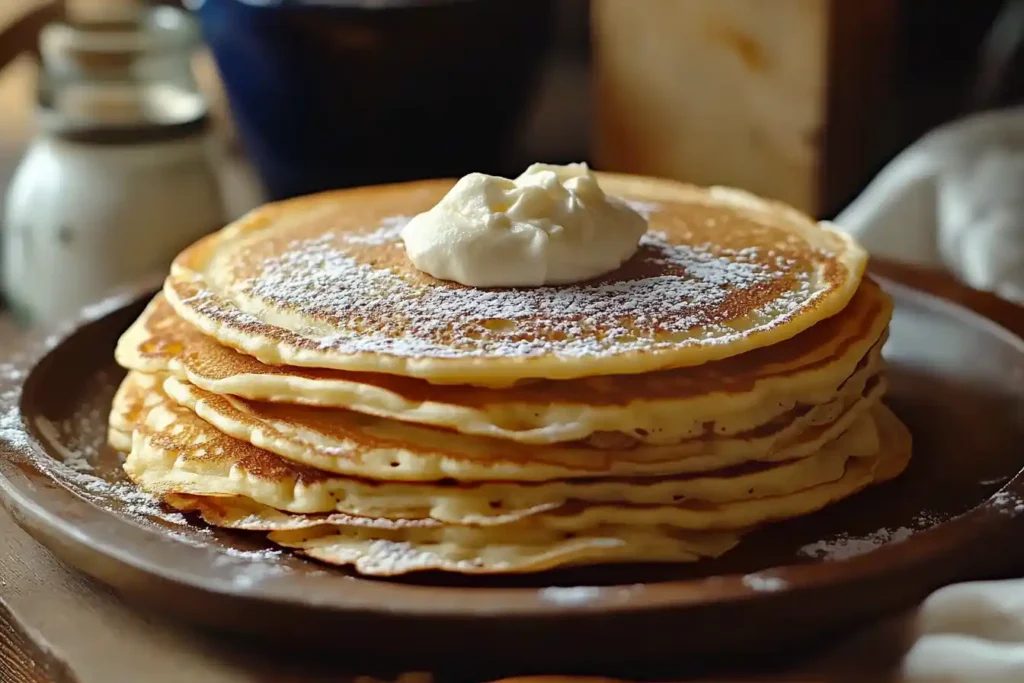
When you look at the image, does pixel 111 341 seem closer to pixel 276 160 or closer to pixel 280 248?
pixel 280 248

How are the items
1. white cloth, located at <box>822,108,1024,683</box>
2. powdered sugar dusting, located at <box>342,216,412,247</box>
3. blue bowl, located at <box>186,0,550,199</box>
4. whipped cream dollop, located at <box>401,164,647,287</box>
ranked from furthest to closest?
blue bowl, located at <box>186,0,550,199</box> → white cloth, located at <box>822,108,1024,683</box> → powdered sugar dusting, located at <box>342,216,412,247</box> → whipped cream dollop, located at <box>401,164,647,287</box>

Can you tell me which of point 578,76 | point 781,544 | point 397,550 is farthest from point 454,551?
point 578,76

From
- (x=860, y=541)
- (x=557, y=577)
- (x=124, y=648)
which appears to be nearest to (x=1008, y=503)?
(x=860, y=541)

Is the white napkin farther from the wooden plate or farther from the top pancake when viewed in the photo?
the wooden plate

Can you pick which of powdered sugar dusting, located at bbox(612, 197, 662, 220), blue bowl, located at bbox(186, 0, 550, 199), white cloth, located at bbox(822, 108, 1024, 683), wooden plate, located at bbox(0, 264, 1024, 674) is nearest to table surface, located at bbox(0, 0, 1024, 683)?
wooden plate, located at bbox(0, 264, 1024, 674)

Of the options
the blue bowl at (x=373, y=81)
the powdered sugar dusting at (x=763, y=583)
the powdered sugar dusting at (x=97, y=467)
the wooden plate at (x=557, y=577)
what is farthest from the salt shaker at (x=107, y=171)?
the powdered sugar dusting at (x=763, y=583)

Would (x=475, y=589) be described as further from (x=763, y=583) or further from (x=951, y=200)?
(x=951, y=200)

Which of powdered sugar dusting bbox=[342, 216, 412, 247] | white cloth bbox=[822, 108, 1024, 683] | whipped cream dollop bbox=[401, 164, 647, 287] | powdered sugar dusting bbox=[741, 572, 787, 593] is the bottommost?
white cloth bbox=[822, 108, 1024, 683]
